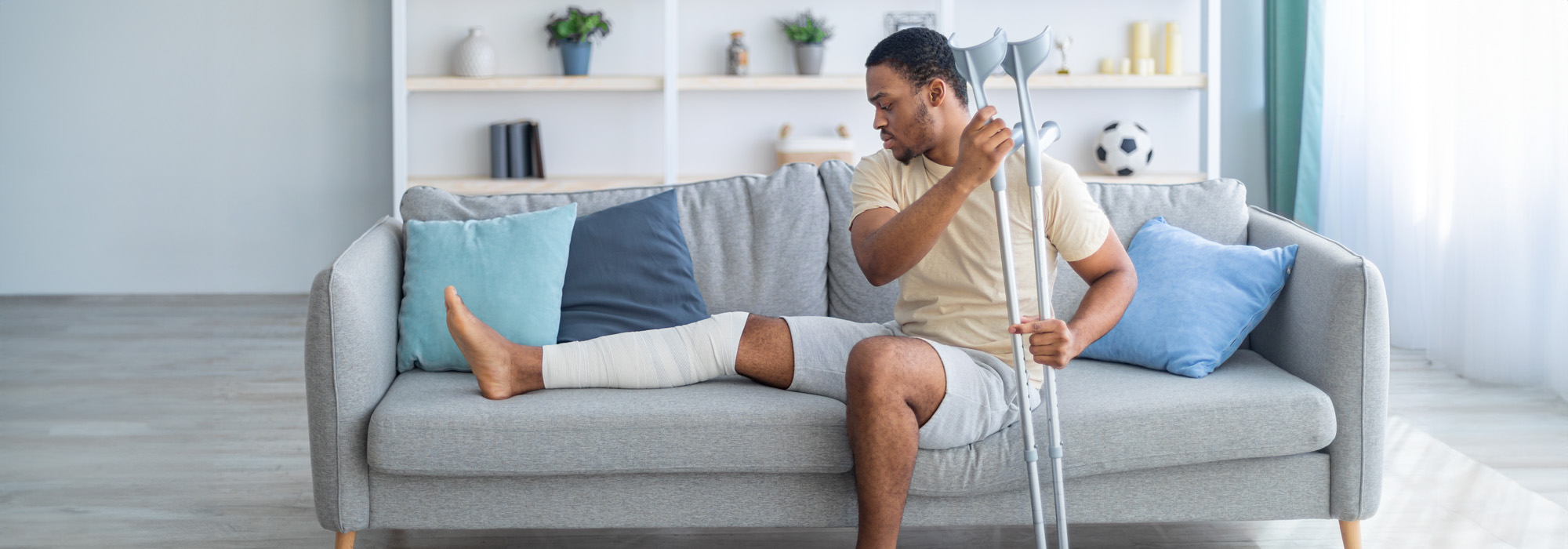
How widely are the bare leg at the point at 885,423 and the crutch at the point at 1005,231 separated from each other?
6.3 inches

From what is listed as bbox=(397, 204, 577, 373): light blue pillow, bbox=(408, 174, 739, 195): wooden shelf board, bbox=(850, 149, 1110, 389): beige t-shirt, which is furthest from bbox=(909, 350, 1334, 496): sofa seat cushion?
bbox=(408, 174, 739, 195): wooden shelf board

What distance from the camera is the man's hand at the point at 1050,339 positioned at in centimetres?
159

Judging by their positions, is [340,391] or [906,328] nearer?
[340,391]

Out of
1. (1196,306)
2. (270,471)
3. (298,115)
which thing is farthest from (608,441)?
(298,115)

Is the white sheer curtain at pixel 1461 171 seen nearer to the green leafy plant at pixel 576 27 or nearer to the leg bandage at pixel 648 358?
the leg bandage at pixel 648 358

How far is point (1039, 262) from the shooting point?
1.58 metres

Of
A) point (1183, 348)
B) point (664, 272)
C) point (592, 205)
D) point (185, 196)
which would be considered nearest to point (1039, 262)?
point (1183, 348)

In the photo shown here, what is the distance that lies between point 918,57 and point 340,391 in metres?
1.06

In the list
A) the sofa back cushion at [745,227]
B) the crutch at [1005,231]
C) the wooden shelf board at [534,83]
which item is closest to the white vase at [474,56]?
the wooden shelf board at [534,83]

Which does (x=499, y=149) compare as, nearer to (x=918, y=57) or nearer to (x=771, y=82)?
(x=771, y=82)

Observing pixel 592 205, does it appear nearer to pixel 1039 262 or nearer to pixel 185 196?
pixel 1039 262

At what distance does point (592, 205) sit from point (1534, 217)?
2.59 meters

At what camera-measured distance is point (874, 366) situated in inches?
67.6

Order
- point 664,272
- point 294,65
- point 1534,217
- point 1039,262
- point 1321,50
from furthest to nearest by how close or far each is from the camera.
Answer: point 294,65 → point 1321,50 → point 1534,217 → point 664,272 → point 1039,262
